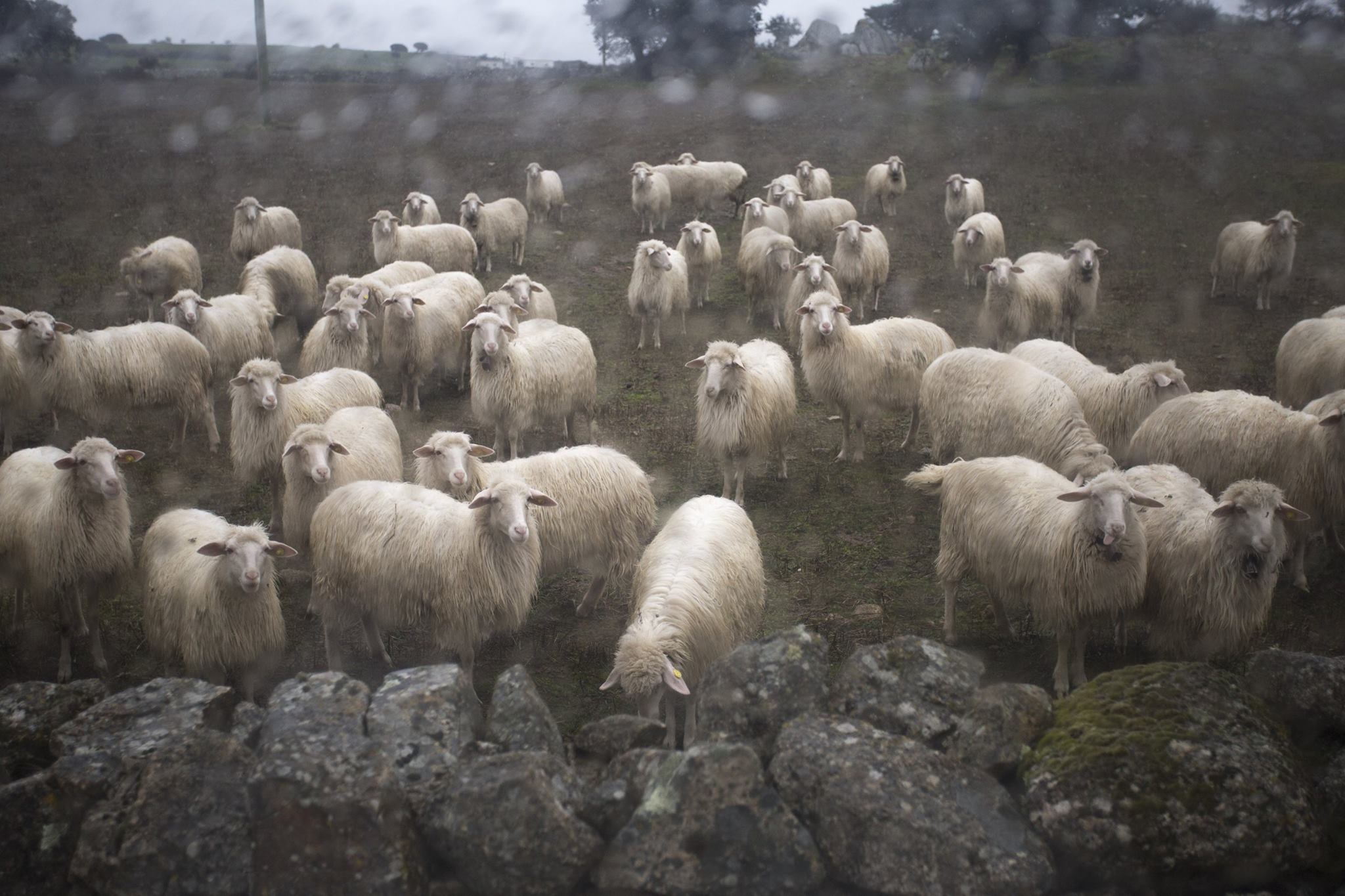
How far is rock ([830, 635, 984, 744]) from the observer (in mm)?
4469

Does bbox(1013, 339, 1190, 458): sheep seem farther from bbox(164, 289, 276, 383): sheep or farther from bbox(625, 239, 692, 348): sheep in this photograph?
bbox(164, 289, 276, 383): sheep

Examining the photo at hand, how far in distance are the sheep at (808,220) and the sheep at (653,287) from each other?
5.37 metres

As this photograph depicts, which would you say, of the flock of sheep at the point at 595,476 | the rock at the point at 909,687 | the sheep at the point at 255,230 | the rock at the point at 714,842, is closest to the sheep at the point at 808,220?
the flock of sheep at the point at 595,476

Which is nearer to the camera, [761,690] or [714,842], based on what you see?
[714,842]

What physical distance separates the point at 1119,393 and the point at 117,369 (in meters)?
11.8

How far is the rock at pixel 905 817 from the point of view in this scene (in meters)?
3.66

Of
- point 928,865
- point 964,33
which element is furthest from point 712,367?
point 964,33

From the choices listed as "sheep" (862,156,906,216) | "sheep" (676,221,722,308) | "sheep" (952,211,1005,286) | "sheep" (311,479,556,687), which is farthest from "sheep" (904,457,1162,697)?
"sheep" (862,156,906,216)

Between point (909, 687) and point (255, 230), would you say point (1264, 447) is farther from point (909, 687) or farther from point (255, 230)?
point (255, 230)

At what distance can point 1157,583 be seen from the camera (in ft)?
22.8

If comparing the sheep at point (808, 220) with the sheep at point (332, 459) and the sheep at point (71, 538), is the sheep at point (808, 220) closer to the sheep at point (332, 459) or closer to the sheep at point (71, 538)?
the sheep at point (332, 459)

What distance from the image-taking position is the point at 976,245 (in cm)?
1777

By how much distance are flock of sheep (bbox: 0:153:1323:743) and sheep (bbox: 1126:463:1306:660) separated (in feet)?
0.07

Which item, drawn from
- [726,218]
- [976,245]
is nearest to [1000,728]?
[976,245]
